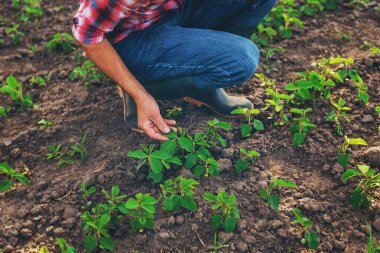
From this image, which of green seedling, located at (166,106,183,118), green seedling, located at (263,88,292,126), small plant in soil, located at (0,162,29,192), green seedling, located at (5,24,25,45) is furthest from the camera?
green seedling, located at (5,24,25,45)

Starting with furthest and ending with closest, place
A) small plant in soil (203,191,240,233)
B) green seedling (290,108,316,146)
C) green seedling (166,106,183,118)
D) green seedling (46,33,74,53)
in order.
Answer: green seedling (46,33,74,53)
green seedling (166,106,183,118)
green seedling (290,108,316,146)
small plant in soil (203,191,240,233)

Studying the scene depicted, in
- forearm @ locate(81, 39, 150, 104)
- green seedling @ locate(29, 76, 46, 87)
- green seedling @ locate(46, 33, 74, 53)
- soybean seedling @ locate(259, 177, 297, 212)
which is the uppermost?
forearm @ locate(81, 39, 150, 104)

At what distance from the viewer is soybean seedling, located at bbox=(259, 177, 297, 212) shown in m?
1.98

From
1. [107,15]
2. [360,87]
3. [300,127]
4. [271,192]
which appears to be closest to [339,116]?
[360,87]

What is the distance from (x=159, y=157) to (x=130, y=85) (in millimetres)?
395

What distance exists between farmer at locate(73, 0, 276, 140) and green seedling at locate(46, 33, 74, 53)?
104 centimetres

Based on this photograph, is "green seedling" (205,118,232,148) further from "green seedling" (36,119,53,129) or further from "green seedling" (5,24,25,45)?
"green seedling" (5,24,25,45)

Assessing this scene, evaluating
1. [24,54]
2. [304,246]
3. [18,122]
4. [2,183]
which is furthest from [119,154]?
[24,54]

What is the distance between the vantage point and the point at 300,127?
2.38 meters

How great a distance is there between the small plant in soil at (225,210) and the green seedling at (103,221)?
42 cm

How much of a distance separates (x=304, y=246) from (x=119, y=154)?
109cm

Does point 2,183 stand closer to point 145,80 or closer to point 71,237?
point 71,237

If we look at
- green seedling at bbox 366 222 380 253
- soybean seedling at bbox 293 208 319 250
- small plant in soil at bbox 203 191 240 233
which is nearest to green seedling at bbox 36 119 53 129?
small plant in soil at bbox 203 191 240 233

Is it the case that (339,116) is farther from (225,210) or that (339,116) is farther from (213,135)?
(225,210)
